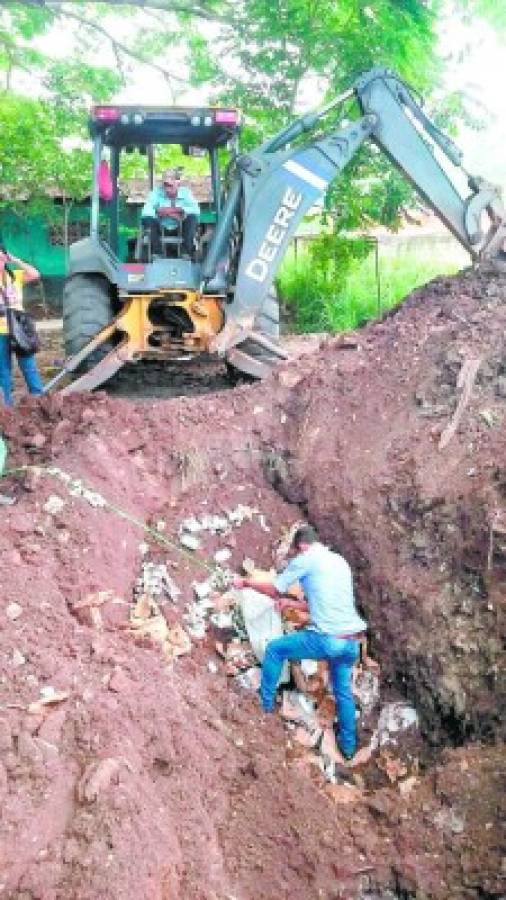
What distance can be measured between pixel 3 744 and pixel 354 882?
187cm

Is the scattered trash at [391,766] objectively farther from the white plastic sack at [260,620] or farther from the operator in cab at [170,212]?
the operator in cab at [170,212]

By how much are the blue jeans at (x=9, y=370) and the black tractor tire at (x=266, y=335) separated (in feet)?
6.22

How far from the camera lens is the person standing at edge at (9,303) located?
7.91 meters

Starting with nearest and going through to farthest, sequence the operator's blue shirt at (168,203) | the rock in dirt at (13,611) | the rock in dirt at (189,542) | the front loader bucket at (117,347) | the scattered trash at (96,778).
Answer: the scattered trash at (96,778)
the rock in dirt at (13,611)
the rock in dirt at (189,542)
the front loader bucket at (117,347)
the operator's blue shirt at (168,203)

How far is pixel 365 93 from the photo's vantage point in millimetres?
7473

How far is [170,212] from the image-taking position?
8586mm

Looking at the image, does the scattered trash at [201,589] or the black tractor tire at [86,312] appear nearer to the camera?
the scattered trash at [201,589]

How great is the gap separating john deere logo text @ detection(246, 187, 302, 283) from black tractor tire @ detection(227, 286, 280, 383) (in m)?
0.54

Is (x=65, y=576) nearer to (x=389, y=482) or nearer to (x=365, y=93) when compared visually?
(x=389, y=482)

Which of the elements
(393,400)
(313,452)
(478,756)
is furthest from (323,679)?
(393,400)

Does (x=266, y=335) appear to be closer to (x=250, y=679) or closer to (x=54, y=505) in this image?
(x=54, y=505)

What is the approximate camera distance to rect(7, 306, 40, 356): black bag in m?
7.95

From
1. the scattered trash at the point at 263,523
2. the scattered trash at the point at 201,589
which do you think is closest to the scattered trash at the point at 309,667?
the scattered trash at the point at 201,589

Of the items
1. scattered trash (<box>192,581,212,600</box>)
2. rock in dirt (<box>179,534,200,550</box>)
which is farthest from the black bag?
scattered trash (<box>192,581,212,600</box>)
